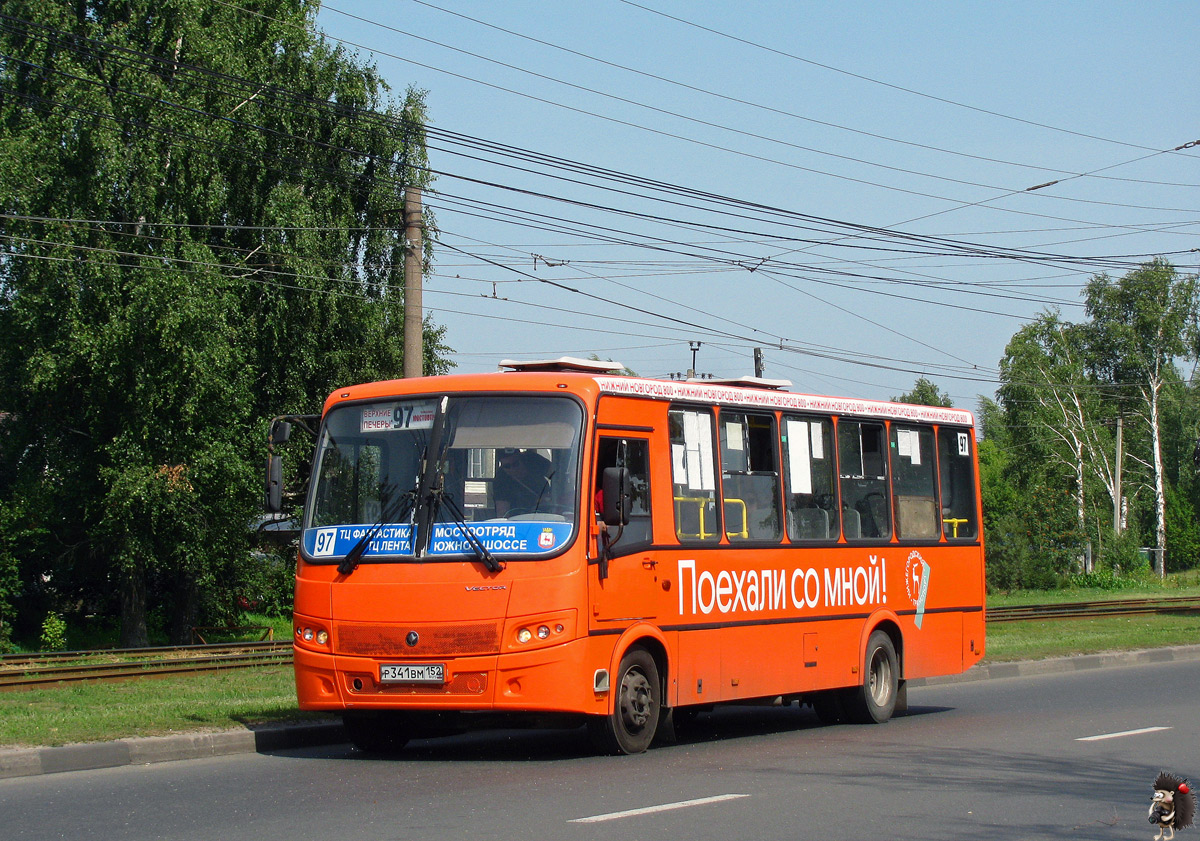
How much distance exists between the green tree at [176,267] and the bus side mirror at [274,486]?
1821 centimetres

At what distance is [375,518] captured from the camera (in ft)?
36.8

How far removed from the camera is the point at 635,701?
1127 centimetres

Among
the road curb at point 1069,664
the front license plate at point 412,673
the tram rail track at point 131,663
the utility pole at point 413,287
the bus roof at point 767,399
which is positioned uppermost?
the utility pole at point 413,287

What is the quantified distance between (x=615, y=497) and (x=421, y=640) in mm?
1784

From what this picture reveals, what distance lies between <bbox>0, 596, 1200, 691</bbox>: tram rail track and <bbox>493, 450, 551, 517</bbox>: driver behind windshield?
10.6 m

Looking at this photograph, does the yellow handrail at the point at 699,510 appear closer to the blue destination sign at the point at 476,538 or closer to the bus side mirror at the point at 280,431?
the blue destination sign at the point at 476,538

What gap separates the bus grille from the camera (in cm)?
1055

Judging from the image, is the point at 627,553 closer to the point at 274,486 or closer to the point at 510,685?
the point at 510,685

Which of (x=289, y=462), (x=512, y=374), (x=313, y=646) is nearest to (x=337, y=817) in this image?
(x=313, y=646)

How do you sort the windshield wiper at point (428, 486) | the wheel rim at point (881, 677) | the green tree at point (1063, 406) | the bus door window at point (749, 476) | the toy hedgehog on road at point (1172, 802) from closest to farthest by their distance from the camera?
the toy hedgehog on road at point (1172, 802)
the windshield wiper at point (428, 486)
the bus door window at point (749, 476)
the wheel rim at point (881, 677)
the green tree at point (1063, 406)

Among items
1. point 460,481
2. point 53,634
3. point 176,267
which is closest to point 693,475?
point 460,481

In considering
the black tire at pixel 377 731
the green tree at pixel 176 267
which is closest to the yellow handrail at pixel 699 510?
the black tire at pixel 377 731

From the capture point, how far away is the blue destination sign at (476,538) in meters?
10.6

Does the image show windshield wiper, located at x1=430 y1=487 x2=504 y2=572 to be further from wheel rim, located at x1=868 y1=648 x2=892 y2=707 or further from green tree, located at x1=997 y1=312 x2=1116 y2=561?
green tree, located at x1=997 y1=312 x2=1116 y2=561
